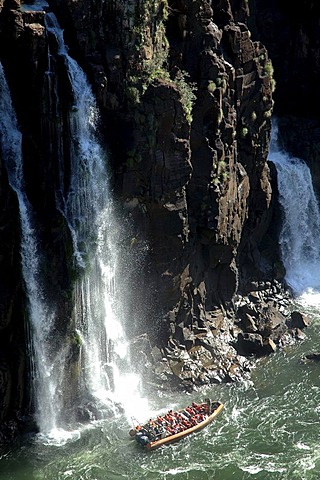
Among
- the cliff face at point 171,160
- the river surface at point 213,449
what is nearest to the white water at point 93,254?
the cliff face at point 171,160

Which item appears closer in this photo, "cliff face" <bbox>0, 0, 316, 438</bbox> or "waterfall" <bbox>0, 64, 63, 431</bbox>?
"waterfall" <bbox>0, 64, 63, 431</bbox>

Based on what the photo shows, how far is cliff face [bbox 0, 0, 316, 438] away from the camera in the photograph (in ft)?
109

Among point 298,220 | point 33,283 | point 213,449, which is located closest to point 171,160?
point 33,283

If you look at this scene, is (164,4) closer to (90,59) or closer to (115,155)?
(90,59)

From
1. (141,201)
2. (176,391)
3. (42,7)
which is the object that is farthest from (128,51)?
(176,391)

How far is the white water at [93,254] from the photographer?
113 ft

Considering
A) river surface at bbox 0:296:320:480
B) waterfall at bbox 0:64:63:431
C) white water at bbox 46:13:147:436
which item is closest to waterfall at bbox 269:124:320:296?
river surface at bbox 0:296:320:480

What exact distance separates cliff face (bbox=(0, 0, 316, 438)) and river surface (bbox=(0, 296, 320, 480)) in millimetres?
2373

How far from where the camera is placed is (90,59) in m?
34.3

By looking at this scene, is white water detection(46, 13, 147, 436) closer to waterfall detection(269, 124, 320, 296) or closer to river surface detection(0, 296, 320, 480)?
river surface detection(0, 296, 320, 480)

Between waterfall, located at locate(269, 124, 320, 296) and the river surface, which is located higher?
waterfall, located at locate(269, 124, 320, 296)

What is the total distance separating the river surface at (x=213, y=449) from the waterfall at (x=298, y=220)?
46.0 ft

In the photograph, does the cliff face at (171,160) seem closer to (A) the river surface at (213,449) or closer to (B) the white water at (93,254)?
(B) the white water at (93,254)

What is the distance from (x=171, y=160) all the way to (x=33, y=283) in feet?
30.1
